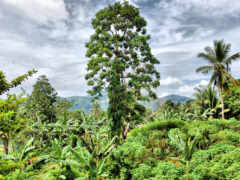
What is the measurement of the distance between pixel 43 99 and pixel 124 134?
1930cm

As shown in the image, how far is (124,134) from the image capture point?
579 inches

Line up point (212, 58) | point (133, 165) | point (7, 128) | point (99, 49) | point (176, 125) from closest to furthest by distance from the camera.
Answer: point (7, 128), point (133, 165), point (176, 125), point (99, 49), point (212, 58)

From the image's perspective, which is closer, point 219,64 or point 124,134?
point 124,134

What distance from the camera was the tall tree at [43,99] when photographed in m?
26.9

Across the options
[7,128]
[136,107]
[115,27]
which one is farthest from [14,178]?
[115,27]

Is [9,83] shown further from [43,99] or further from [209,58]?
[43,99]

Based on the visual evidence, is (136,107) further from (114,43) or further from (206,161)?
(206,161)

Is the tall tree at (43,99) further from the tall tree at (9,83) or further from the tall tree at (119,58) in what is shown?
the tall tree at (9,83)

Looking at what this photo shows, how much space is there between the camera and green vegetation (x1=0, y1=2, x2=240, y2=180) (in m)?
6.75

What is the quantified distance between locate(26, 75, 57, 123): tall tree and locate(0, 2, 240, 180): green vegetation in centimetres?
208

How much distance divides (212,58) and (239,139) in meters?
15.4

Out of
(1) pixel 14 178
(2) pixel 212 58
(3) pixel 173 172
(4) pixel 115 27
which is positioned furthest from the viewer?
(2) pixel 212 58

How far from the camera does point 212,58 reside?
71.9ft

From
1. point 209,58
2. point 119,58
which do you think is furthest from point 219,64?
point 119,58
